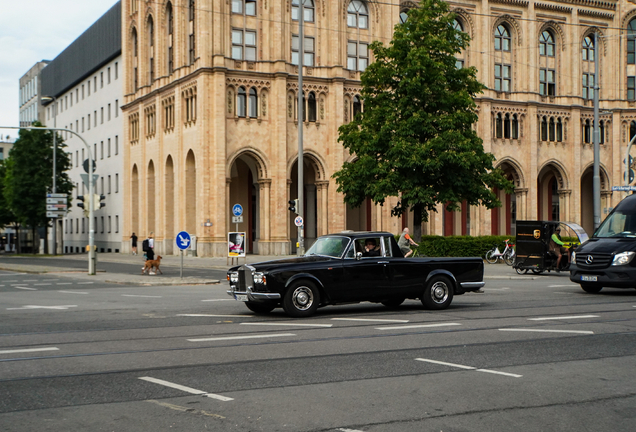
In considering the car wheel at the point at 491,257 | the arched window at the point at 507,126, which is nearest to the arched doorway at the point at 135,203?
the arched window at the point at 507,126

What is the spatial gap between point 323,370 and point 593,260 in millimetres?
11743

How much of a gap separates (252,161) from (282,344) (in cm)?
4362

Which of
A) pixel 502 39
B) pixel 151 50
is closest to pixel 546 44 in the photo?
pixel 502 39

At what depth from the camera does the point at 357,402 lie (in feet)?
22.2

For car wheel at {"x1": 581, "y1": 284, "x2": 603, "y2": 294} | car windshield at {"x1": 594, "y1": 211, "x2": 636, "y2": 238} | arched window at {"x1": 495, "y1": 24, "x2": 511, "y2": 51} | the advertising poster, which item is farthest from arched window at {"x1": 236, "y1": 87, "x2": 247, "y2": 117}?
car wheel at {"x1": 581, "y1": 284, "x2": 603, "y2": 294}

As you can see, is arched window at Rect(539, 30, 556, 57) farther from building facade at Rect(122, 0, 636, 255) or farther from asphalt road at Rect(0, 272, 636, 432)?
asphalt road at Rect(0, 272, 636, 432)

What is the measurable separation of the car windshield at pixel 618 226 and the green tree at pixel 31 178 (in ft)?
175

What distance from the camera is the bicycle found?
36438 mm

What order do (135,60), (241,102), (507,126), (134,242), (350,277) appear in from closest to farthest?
(350,277)
(241,102)
(134,242)
(507,126)
(135,60)

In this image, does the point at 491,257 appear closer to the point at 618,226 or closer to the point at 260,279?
the point at 618,226

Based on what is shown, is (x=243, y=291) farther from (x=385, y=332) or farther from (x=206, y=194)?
(x=206, y=194)

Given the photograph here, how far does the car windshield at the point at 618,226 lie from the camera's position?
61.3ft

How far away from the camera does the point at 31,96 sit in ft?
334

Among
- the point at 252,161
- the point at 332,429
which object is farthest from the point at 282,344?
the point at 252,161
